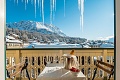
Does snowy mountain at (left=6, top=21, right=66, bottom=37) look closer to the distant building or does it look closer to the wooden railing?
the distant building

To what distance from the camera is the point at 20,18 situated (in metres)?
3.55

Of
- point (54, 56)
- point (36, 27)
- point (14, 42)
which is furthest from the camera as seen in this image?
point (36, 27)

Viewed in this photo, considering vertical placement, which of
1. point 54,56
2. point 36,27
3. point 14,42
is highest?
point 36,27

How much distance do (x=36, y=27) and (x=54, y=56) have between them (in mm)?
818

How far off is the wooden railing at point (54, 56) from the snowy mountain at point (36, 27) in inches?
20.2

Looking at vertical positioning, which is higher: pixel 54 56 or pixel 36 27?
pixel 36 27

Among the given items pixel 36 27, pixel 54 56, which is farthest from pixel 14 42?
pixel 54 56

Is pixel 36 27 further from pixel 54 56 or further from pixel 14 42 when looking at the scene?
pixel 54 56

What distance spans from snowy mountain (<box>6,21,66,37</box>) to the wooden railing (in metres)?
0.51

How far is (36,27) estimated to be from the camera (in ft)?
12.2

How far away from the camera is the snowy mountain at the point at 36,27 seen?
3.62 m

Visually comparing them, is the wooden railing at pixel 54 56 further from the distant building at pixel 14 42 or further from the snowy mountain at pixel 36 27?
the snowy mountain at pixel 36 27

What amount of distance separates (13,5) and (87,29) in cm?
172

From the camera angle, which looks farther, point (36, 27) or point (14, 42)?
point (36, 27)
